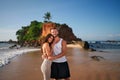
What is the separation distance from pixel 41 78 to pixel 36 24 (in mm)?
62649

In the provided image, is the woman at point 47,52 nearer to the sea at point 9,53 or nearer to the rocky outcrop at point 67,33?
the sea at point 9,53

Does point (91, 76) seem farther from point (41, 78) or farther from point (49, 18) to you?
point (49, 18)

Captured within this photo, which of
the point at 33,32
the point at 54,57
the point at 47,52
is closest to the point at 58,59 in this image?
the point at 54,57

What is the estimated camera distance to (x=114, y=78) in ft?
22.8

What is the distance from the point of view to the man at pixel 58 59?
4098mm

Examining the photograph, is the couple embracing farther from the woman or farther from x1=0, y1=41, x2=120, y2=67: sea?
x1=0, y1=41, x2=120, y2=67: sea

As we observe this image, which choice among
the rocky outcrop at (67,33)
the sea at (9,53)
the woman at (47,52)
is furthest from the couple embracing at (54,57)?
the rocky outcrop at (67,33)

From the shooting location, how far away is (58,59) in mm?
4207

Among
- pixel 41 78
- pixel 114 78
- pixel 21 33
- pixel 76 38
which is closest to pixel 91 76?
pixel 114 78

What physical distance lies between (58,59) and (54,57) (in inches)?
7.2

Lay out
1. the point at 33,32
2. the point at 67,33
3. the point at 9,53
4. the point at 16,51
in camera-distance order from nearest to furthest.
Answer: the point at 9,53 < the point at 16,51 < the point at 33,32 < the point at 67,33

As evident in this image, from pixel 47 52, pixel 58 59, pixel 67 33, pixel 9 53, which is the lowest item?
pixel 9 53

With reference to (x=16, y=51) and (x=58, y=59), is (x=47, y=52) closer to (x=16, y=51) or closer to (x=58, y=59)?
(x=58, y=59)

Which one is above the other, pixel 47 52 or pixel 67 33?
pixel 67 33
